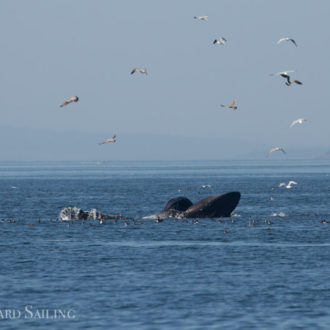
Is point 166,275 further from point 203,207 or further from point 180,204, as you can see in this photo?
point 180,204

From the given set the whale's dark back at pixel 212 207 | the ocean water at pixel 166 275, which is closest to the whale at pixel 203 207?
the whale's dark back at pixel 212 207

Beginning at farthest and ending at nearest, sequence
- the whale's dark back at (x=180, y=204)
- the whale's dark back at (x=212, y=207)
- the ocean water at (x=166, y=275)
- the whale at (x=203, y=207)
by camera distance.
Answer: the whale's dark back at (x=180, y=204), the whale at (x=203, y=207), the whale's dark back at (x=212, y=207), the ocean water at (x=166, y=275)

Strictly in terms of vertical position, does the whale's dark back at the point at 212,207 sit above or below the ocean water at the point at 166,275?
above

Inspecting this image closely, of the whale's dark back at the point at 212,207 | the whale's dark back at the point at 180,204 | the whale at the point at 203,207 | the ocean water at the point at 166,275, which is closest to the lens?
the ocean water at the point at 166,275

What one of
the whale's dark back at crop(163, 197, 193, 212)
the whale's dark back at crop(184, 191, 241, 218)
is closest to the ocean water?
the whale's dark back at crop(184, 191, 241, 218)

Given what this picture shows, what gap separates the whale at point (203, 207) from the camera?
192ft

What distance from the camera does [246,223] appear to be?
189 feet

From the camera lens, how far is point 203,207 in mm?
59094

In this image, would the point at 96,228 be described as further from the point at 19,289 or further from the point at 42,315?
the point at 42,315

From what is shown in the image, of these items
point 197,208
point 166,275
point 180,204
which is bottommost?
point 166,275

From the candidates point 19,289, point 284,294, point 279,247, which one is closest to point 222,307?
point 284,294

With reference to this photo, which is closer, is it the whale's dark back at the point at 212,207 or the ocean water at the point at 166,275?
the ocean water at the point at 166,275

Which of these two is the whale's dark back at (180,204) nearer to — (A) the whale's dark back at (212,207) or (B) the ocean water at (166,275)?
Result: (A) the whale's dark back at (212,207)

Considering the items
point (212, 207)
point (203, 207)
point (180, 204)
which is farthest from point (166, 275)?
point (180, 204)
